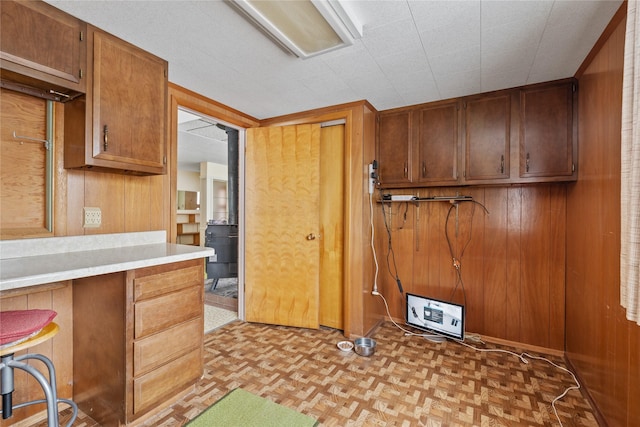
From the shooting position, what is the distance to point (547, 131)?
7.29 feet

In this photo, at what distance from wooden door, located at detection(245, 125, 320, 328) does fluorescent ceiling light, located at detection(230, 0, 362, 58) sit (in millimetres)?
1149

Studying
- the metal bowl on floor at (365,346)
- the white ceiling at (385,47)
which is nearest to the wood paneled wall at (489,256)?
the metal bowl on floor at (365,346)

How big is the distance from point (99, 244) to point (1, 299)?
1.62 ft

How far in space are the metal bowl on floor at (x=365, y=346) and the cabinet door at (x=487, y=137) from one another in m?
1.67

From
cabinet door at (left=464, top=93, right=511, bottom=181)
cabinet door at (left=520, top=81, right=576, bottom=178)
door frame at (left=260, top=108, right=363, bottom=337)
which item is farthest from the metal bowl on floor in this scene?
cabinet door at (left=520, top=81, right=576, bottom=178)

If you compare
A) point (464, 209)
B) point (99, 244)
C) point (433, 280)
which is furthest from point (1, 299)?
point (464, 209)

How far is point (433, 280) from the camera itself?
9.53ft

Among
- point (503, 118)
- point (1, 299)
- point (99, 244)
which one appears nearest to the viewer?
point (1, 299)

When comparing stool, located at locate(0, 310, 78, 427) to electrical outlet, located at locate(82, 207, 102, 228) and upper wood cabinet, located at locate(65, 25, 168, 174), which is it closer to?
electrical outlet, located at locate(82, 207, 102, 228)

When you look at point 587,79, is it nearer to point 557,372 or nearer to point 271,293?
point 557,372

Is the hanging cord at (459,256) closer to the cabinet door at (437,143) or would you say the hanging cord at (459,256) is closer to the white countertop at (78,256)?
the cabinet door at (437,143)

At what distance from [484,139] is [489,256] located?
107 cm

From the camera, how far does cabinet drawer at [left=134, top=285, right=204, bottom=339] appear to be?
1564 millimetres

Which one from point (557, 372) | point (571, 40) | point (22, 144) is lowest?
point (557, 372)
